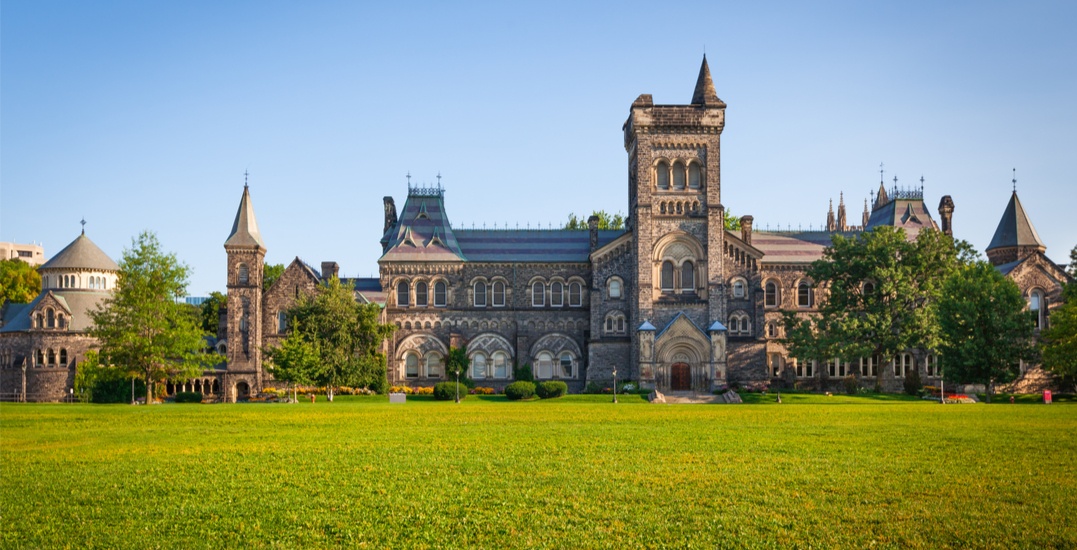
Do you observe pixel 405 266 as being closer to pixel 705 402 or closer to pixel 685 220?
pixel 685 220

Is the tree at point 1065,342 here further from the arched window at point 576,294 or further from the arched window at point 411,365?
the arched window at point 411,365

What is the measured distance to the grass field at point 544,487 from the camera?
44.8 feet

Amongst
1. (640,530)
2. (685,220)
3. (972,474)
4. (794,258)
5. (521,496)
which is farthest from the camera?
(794,258)

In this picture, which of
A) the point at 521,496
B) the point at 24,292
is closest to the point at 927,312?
the point at 521,496

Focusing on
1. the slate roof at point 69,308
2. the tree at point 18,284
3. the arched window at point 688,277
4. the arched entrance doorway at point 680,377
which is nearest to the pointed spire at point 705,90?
the arched window at point 688,277

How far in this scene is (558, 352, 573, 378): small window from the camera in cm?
6794

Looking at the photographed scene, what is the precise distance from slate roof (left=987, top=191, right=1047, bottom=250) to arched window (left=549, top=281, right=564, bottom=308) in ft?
115

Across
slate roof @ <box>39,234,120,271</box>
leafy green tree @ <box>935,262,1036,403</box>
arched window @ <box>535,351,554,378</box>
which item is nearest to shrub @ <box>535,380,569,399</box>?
arched window @ <box>535,351,554,378</box>

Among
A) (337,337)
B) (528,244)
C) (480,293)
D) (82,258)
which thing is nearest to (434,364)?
(480,293)

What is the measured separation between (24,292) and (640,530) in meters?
86.1

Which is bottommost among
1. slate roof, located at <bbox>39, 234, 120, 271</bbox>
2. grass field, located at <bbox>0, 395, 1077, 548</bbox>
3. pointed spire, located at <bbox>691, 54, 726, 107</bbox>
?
grass field, located at <bbox>0, 395, 1077, 548</bbox>

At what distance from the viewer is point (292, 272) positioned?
66.4m

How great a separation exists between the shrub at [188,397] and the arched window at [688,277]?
33.9m

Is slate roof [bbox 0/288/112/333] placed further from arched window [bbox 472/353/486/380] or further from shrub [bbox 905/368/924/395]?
shrub [bbox 905/368/924/395]
